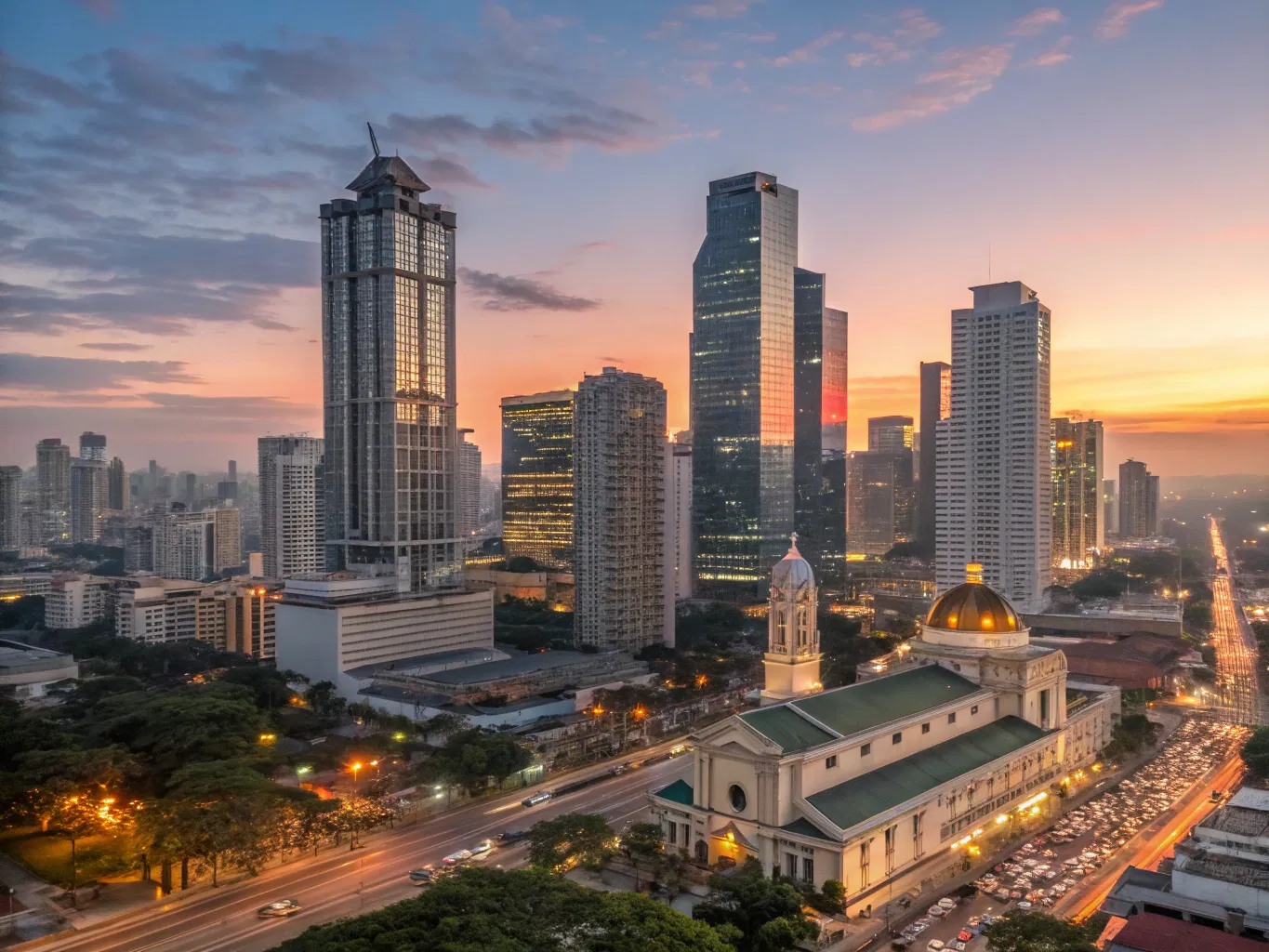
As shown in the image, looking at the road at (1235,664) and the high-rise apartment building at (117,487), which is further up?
the high-rise apartment building at (117,487)

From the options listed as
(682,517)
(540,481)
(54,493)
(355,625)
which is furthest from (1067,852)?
(540,481)

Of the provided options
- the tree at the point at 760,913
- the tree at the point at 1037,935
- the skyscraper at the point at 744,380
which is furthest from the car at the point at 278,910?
the skyscraper at the point at 744,380

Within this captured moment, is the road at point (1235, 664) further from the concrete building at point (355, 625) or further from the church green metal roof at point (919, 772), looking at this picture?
the concrete building at point (355, 625)

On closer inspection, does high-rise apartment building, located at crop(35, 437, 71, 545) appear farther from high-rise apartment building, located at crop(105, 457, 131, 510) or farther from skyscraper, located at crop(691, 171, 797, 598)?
skyscraper, located at crop(691, 171, 797, 598)

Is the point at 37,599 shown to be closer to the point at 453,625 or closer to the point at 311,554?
the point at 311,554

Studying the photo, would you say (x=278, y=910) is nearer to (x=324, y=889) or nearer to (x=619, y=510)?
(x=324, y=889)
